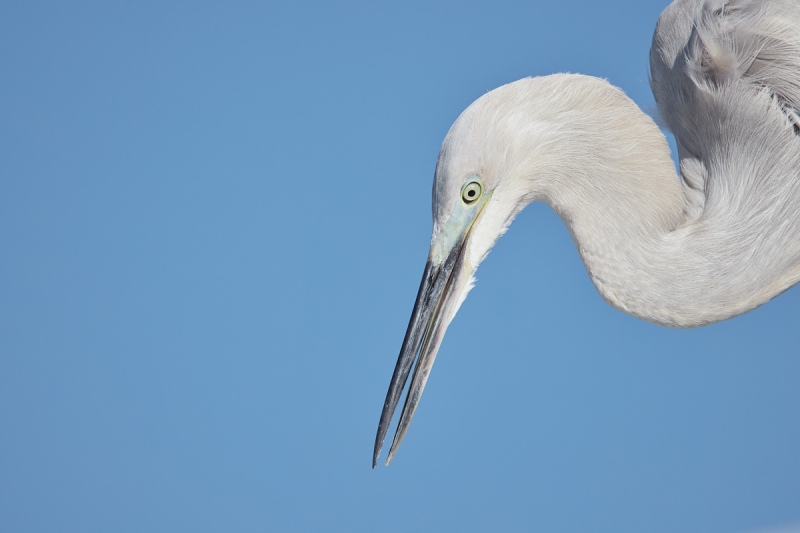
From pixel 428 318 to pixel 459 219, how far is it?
0.20m

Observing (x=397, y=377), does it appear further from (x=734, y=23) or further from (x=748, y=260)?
(x=734, y=23)

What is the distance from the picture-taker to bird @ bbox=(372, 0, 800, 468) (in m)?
1.49

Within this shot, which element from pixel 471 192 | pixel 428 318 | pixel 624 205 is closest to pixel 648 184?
pixel 624 205

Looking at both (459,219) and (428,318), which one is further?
(428,318)

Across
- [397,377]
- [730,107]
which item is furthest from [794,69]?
[397,377]

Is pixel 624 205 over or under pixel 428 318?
over

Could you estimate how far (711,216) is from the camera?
1598mm

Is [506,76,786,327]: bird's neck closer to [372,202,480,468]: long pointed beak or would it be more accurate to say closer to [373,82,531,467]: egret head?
[373,82,531,467]: egret head

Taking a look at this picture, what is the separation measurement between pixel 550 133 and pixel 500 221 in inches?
6.3

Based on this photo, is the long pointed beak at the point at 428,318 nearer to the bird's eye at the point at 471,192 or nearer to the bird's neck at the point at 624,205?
the bird's eye at the point at 471,192

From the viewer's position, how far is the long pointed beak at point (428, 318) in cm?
154

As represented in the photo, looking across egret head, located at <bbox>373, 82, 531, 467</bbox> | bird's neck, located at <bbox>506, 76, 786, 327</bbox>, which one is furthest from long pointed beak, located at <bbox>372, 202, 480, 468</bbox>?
bird's neck, located at <bbox>506, 76, 786, 327</bbox>

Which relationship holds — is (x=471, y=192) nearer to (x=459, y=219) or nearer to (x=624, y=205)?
(x=459, y=219)

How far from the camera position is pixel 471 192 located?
1.49 metres
